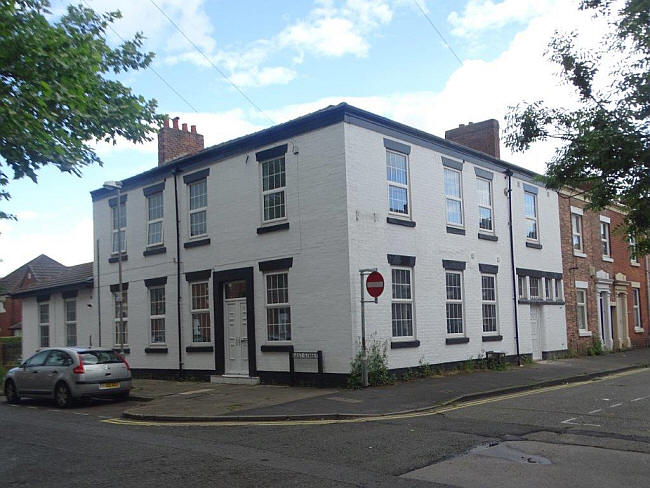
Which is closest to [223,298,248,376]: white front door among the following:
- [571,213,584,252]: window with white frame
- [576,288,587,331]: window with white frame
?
[576,288,587,331]: window with white frame

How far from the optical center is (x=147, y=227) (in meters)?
23.2

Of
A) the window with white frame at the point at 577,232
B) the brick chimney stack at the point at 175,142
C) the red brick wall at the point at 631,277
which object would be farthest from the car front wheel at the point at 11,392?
the red brick wall at the point at 631,277

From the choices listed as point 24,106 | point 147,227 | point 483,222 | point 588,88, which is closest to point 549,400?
Answer: point 588,88

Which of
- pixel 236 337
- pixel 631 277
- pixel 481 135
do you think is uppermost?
pixel 481 135

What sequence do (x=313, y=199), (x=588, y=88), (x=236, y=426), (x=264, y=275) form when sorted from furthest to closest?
(x=264, y=275) → (x=313, y=199) → (x=236, y=426) → (x=588, y=88)

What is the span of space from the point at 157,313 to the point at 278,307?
20.3 ft

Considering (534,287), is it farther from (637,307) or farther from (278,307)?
(278,307)

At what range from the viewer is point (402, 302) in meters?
18.4

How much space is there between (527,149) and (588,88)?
109 cm

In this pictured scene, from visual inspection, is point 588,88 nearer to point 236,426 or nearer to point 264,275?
point 236,426

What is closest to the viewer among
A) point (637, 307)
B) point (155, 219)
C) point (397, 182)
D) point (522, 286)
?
point (397, 182)

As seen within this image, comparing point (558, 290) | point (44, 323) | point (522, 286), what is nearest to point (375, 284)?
point (522, 286)

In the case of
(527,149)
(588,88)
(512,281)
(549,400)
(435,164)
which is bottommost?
(549,400)

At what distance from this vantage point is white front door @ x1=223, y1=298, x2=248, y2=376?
63.6 ft
